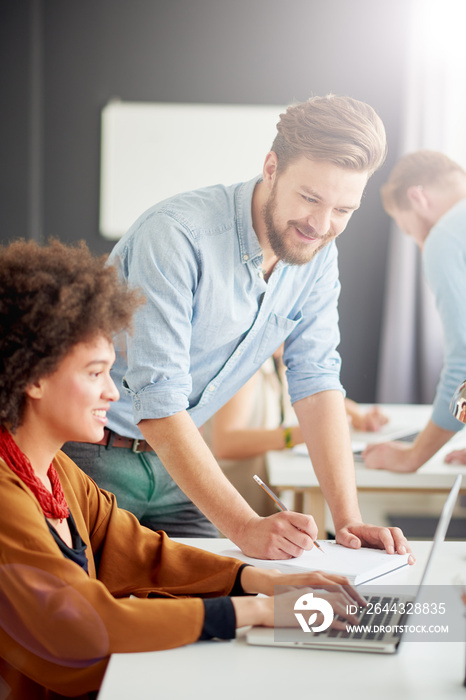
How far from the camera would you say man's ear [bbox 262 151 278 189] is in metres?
1.30

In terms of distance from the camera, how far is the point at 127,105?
3666mm

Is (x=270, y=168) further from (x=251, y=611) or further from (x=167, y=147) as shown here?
(x=167, y=147)

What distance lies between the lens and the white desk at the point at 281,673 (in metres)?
0.72

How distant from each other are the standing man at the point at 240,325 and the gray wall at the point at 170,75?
87.0 inches

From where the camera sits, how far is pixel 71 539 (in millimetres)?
977

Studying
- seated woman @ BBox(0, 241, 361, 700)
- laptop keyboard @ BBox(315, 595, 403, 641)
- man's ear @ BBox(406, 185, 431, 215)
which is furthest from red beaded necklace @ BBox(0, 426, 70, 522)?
man's ear @ BBox(406, 185, 431, 215)

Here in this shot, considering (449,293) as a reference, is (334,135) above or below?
above

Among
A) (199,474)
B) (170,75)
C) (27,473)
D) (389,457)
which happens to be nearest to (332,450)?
(199,474)

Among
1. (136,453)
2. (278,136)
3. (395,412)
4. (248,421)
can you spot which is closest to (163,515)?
(136,453)

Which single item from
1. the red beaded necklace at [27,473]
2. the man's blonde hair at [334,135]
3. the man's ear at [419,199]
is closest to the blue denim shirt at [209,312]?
the man's blonde hair at [334,135]

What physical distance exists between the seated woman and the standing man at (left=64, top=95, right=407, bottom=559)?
0.37 feet

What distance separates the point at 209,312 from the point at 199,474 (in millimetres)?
318

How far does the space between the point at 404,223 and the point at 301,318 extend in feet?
2.76

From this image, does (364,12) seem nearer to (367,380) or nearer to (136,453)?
(367,380)
